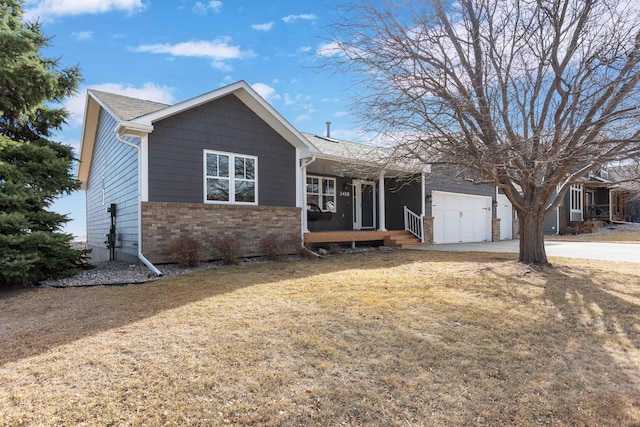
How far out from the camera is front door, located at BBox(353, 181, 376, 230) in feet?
49.7

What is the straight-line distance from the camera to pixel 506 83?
7.59m

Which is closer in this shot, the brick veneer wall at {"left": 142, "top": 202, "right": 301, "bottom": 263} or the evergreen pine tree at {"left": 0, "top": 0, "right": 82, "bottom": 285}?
the evergreen pine tree at {"left": 0, "top": 0, "right": 82, "bottom": 285}

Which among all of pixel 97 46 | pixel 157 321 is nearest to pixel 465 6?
pixel 157 321

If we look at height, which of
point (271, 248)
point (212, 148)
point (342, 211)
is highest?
point (212, 148)

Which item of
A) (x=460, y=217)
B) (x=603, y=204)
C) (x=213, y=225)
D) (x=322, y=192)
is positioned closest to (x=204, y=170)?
(x=213, y=225)

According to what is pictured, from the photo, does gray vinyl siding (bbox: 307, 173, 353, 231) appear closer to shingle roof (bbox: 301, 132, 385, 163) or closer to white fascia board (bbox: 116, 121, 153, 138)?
shingle roof (bbox: 301, 132, 385, 163)

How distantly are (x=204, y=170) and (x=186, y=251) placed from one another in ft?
7.43

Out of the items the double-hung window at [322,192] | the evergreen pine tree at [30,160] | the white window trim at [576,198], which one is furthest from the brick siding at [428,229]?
the white window trim at [576,198]

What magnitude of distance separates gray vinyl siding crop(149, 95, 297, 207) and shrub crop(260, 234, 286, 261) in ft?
3.62

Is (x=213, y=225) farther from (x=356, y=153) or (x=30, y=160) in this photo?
(x=356, y=153)

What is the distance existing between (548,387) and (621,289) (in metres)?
4.73

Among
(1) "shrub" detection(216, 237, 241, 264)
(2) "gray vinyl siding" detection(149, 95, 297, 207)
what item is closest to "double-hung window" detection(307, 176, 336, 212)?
(2) "gray vinyl siding" detection(149, 95, 297, 207)

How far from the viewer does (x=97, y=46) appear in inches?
389

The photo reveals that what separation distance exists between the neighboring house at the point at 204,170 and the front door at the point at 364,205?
197cm
